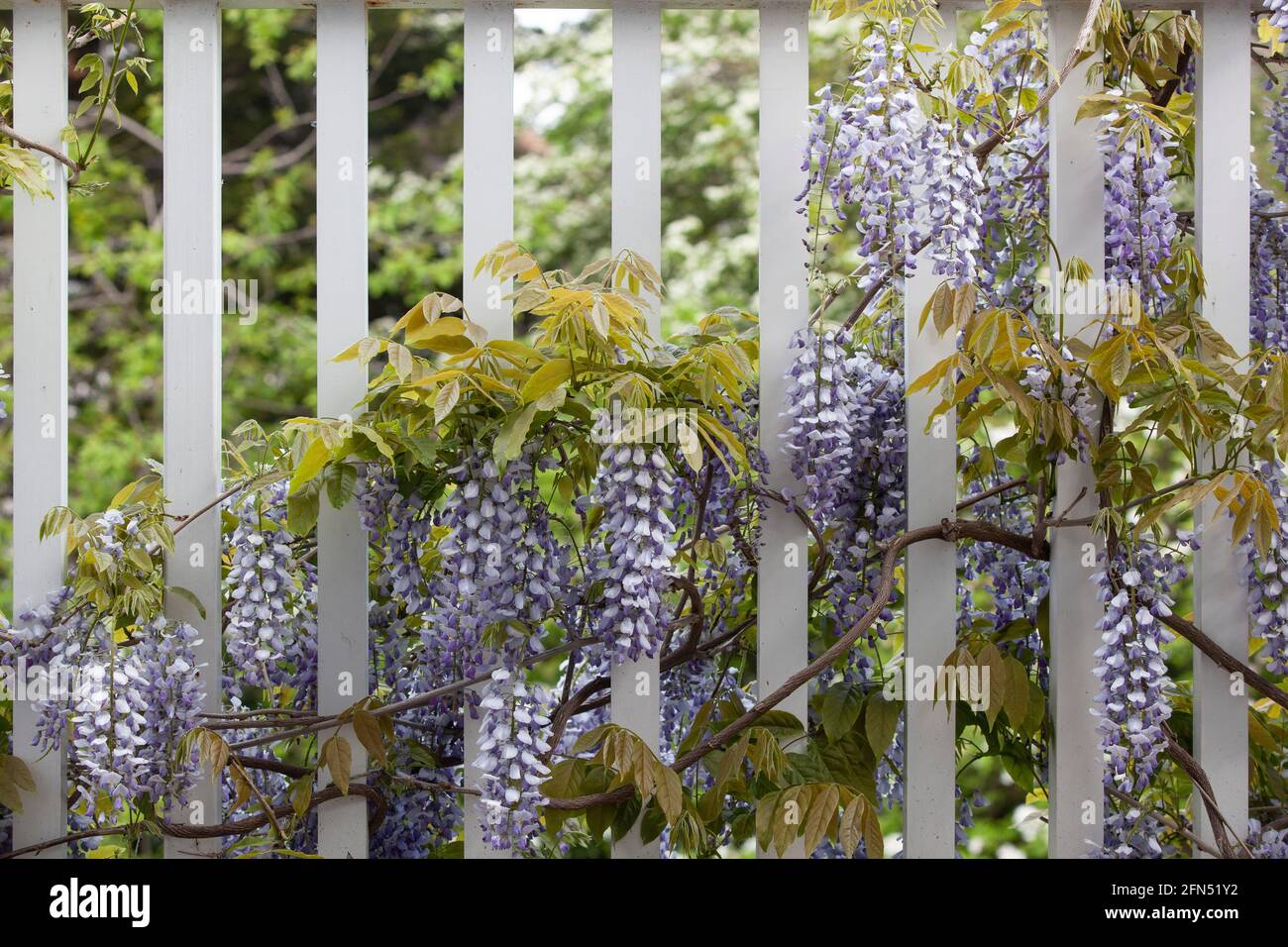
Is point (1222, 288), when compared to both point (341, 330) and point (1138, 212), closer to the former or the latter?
point (1138, 212)

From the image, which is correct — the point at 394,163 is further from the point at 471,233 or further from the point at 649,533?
the point at 649,533

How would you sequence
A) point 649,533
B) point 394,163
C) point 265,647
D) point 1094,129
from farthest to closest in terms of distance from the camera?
point 394,163 < point 1094,129 < point 265,647 < point 649,533

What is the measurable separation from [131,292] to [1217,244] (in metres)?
4.64

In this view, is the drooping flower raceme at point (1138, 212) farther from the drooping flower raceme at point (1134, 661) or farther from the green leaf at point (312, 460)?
the green leaf at point (312, 460)

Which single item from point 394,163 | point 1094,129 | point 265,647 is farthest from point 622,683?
point 394,163

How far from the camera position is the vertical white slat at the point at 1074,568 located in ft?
5.81

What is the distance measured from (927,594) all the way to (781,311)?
18.2 inches

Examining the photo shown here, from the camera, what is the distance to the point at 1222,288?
179 cm

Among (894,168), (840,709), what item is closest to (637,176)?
(894,168)

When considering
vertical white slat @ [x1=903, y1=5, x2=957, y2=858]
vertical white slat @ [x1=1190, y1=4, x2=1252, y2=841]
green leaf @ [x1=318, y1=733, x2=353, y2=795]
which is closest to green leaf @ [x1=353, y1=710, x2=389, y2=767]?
green leaf @ [x1=318, y1=733, x2=353, y2=795]

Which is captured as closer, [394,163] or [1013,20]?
[1013,20]

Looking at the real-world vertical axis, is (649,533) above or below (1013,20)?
below

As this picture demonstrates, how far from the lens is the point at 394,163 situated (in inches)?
234

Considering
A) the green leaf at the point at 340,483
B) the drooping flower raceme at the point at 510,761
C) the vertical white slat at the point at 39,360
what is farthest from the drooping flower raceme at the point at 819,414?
the vertical white slat at the point at 39,360
